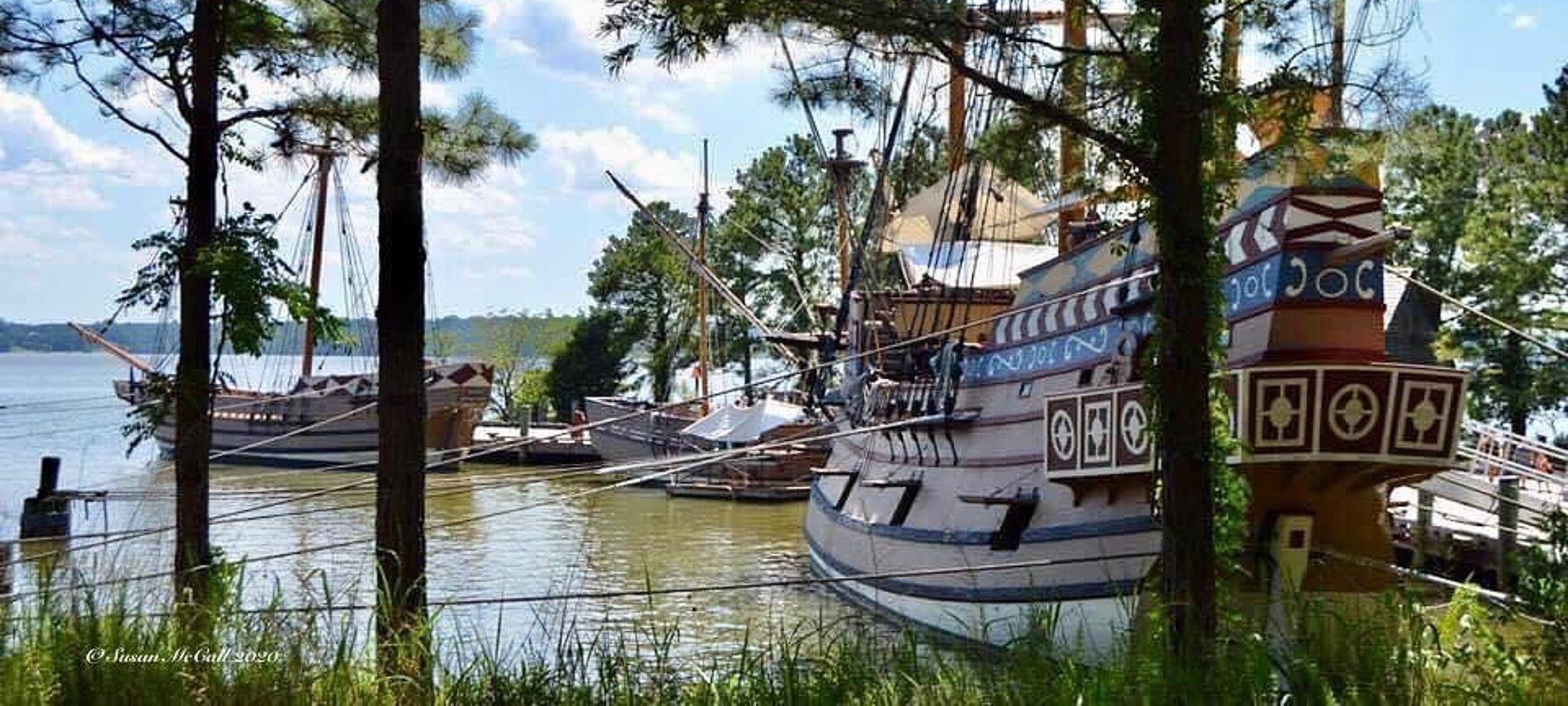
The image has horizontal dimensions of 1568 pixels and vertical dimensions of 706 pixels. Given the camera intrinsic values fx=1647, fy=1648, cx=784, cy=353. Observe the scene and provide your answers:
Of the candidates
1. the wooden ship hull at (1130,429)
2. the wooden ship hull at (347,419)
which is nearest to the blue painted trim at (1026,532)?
the wooden ship hull at (1130,429)

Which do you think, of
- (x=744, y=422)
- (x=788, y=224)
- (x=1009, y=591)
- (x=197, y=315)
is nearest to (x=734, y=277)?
(x=788, y=224)

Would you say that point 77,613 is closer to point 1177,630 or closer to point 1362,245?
point 1177,630

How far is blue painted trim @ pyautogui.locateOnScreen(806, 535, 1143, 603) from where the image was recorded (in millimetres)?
12766

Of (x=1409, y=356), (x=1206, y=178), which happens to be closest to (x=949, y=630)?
(x=1206, y=178)

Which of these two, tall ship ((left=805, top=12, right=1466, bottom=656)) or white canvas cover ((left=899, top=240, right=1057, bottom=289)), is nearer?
tall ship ((left=805, top=12, right=1466, bottom=656))

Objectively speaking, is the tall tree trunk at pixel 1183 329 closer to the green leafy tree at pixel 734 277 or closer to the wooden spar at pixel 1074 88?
the wooden spar at pixel 1074 88

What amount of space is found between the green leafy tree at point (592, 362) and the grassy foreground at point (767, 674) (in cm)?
5866

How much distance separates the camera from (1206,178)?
21.2 feet

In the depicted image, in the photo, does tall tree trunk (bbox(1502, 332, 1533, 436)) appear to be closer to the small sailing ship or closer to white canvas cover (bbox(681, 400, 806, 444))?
the small sailing ship

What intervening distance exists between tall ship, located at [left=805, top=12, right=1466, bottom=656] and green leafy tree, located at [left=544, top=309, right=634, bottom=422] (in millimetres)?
47585

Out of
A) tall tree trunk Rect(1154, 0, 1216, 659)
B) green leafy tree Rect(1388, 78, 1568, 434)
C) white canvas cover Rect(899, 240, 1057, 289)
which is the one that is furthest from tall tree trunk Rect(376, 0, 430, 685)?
green leafy tree Rect(1388, 78, 1568, 434)

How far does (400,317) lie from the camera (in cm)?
652

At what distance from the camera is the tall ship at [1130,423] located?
10906mm

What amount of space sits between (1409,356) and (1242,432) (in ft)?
50.7
